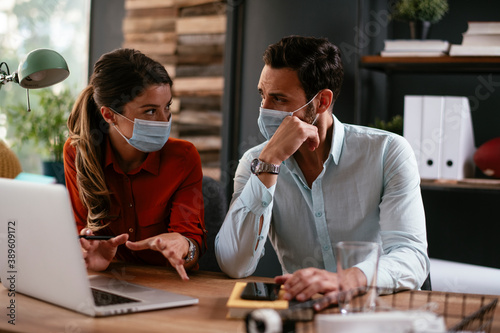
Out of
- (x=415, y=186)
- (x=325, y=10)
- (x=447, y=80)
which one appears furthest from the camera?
(x=325, y=10)

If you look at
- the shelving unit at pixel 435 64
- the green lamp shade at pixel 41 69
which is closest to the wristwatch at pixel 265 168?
the green lamp shade at pixel 41 69

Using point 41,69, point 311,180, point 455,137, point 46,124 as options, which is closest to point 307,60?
point 311,180

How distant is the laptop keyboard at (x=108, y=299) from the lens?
108 cm

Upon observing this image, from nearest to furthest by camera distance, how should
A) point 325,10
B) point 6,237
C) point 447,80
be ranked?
point 6,237 → point 447,80 → point 325,10

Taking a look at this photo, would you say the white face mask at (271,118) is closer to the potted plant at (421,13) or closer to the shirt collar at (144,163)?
the shirt collar at (144,163)

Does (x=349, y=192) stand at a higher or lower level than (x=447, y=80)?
lower

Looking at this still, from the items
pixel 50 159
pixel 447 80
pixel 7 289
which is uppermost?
pixel 447 80

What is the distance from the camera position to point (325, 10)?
2.76 metres

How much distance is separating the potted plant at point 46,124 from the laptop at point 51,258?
5.82ft

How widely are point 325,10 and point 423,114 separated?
2.66ft

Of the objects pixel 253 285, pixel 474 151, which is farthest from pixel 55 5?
pixel 253 285

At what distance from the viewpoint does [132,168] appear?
1782mm

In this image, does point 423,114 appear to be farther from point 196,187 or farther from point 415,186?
point 196,187

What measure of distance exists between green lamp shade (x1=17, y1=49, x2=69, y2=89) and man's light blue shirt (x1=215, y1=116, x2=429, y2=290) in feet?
1.92
